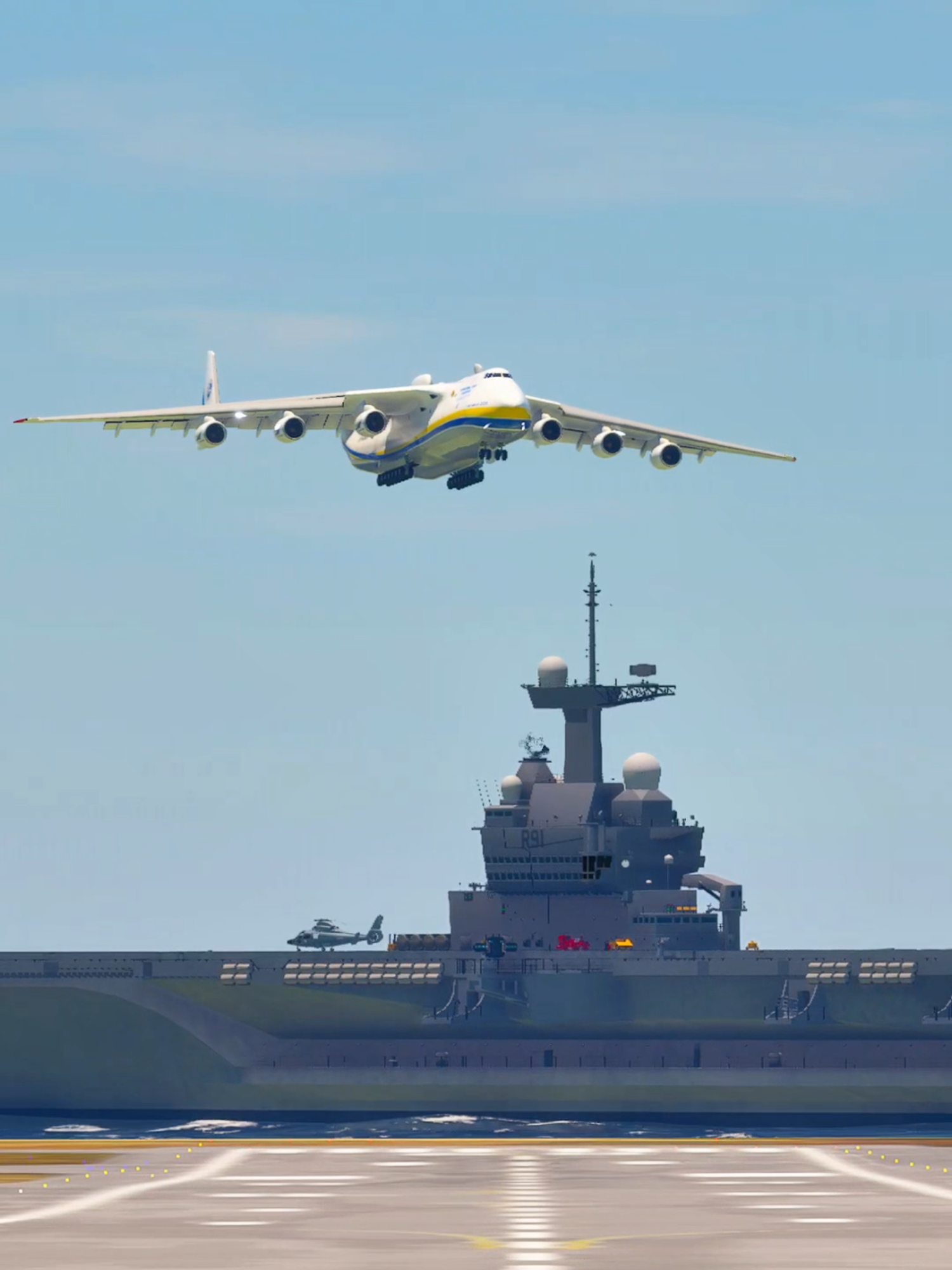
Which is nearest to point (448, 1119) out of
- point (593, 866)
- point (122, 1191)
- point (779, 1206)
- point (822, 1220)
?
point (593, 866)

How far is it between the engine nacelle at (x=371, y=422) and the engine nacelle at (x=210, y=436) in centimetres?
275

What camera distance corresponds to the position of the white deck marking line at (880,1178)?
2898cm

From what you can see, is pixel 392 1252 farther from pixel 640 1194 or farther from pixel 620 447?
pixel 620 447

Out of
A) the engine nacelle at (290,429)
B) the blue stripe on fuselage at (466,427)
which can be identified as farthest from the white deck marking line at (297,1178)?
the engine nacelle at (290,429)

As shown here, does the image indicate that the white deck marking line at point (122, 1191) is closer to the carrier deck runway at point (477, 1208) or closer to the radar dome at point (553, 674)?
the carrier deck runway at point (477, 1208)

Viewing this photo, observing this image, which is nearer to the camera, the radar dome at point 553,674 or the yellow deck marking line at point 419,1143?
the yellow deck marking line at point 419,1143

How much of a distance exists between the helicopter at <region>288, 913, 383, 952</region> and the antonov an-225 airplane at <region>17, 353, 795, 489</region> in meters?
20.4

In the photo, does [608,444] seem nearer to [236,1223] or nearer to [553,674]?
[553,674]

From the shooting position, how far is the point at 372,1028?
49688mm

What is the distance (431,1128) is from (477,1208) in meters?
21.2

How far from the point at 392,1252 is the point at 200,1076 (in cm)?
2898

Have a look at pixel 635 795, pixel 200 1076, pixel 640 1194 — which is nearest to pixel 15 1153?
pixel 200 1076

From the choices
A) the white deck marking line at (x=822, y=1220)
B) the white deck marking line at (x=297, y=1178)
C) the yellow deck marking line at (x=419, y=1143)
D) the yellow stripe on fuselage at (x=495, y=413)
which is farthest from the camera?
the yellow stripe on fuselage at (x=495, y=413)

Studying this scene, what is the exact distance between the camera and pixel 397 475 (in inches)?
1871
